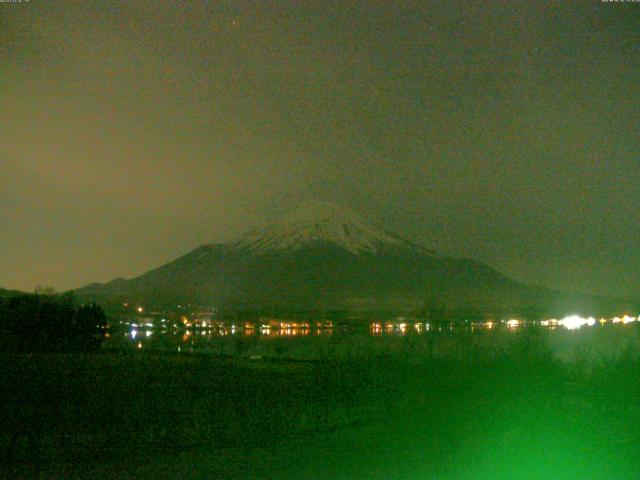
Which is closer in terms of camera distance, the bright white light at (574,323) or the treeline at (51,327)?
the treeline at (51,327)

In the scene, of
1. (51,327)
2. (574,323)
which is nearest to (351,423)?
(51,327)

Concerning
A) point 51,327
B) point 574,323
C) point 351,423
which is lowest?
point 351,423

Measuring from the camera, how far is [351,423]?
720 inches

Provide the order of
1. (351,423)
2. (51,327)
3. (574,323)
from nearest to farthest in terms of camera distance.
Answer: (351,423), (51,327), (574,323)

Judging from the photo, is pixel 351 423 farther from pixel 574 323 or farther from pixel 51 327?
pixel 574 323

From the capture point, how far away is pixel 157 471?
13070 millimetres

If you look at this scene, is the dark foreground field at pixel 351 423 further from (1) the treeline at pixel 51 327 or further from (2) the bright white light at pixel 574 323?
(2) the bright white light at pixel 574 323

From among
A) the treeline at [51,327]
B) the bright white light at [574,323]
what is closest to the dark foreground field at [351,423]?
the treeline at [51,327]

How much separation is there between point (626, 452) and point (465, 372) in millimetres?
6343

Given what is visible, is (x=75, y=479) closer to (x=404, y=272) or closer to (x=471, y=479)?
(x=471, y=479)

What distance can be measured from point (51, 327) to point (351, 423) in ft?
114

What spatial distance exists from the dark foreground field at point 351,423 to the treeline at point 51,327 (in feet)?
65.4

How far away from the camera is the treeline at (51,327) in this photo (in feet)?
153

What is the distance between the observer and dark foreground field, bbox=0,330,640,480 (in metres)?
13.6
